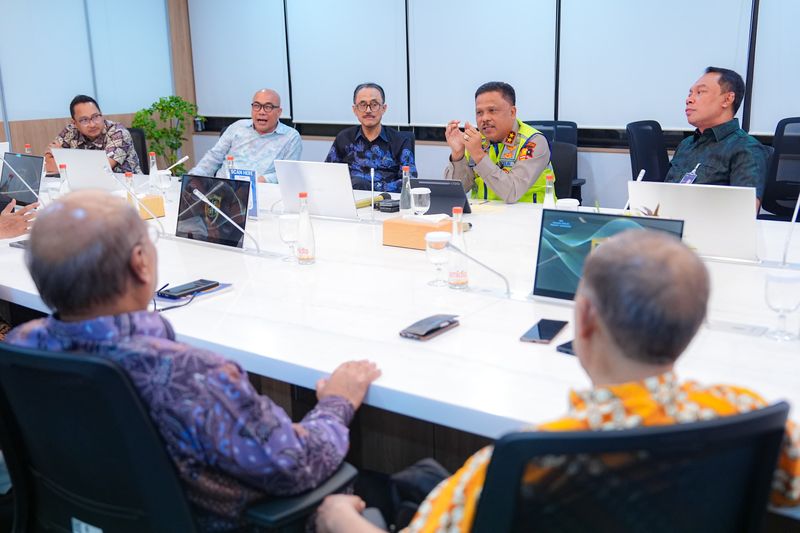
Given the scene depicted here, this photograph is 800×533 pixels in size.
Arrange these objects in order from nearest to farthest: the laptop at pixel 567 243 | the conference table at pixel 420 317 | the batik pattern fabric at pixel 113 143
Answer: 1. the conference table at pixel 420 317
2. the laptop at pixel 567 243
3. the batik pattern fabric at pixel 113 143

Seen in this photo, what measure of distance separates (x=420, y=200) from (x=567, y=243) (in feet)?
3.41

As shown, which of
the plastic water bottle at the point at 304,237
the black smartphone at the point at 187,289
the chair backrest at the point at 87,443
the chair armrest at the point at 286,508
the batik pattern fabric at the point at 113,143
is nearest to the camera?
the chair backrest at the point at 87,443

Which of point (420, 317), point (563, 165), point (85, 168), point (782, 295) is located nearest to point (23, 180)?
point (85, 168)

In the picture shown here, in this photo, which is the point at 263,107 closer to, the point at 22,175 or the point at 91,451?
the point at 22,175

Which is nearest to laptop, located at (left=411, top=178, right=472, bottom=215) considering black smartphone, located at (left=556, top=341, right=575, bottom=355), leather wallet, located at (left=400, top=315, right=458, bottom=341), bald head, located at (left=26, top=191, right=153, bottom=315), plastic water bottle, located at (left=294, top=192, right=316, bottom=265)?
plastic water bottle, located at (left=294, top=192, right=316, bottom=265)

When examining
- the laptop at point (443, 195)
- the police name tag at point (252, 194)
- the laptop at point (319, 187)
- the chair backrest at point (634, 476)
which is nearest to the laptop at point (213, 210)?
the police name tag at point (252, 194)

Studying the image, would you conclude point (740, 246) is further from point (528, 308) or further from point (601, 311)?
point (601, 311)

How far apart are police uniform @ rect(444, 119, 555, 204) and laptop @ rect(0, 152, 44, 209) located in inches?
81.2

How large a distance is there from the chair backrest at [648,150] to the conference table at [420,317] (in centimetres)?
146

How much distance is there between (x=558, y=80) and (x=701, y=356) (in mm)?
3935

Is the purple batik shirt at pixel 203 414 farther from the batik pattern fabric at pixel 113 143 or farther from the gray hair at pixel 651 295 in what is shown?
the batik pattern fabric at pixel 113 143

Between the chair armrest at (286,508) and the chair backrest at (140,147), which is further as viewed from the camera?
the chair backrest at (140,147)

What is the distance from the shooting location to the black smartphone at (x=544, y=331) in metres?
1.74

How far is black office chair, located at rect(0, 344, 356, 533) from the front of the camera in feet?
3.54
